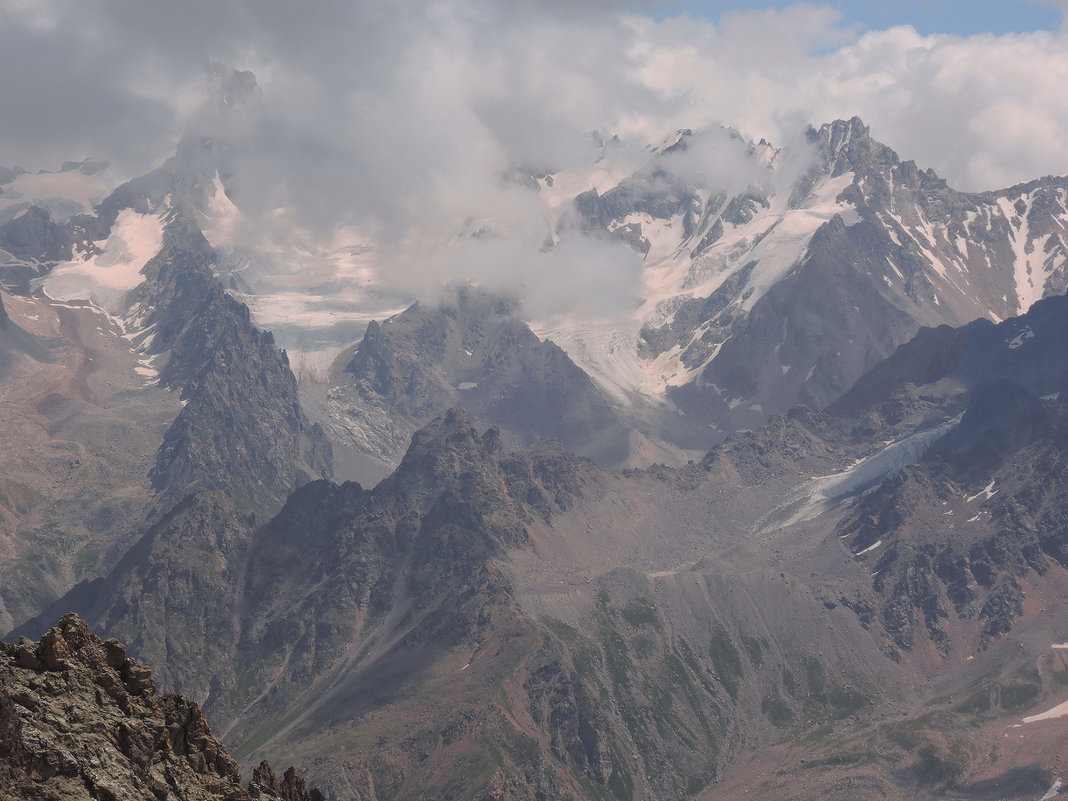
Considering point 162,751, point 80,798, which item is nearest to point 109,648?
point 162,751

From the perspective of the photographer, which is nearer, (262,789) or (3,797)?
(3,797)

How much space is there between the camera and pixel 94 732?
3246 inches

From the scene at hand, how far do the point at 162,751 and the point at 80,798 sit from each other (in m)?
12.8

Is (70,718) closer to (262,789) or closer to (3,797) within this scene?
(3,797)

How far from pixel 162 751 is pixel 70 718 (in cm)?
993

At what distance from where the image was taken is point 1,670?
78250 mm

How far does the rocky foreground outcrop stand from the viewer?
7562cm

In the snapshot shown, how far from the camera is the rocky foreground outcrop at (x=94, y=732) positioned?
75.6 meters

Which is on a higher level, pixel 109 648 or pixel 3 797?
pixel 109 648

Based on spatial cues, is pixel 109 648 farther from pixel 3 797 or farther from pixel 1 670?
pixel 3 797

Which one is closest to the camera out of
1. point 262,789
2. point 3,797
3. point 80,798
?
point 3,797

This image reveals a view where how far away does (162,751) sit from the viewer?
89.4m

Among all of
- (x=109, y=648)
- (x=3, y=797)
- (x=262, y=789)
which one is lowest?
(x=262, y=789)

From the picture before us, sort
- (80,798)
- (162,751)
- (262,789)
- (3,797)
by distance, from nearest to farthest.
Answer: (3,797) < (80,798) < (162,751) < (262,789)
